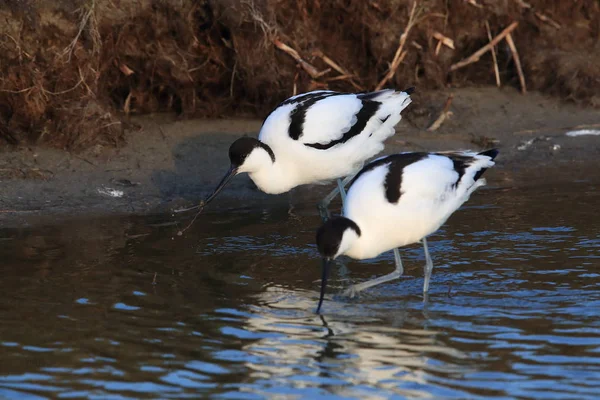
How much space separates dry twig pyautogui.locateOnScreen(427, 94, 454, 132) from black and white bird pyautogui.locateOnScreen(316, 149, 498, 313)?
3.19m

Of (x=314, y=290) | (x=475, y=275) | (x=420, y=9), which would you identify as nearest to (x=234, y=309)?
(x=314, y=290)

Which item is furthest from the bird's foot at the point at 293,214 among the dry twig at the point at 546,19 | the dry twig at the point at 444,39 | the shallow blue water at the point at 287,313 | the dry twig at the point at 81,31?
the dry twig at the point at 546,19

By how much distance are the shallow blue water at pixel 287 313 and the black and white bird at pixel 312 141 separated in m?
0.41

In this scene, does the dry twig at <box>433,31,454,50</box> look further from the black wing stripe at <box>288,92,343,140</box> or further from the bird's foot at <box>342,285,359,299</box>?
the bird's foot at <box>342,285,359,299</box>

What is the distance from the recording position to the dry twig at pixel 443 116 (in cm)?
938

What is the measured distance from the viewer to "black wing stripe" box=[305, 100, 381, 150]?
7309 mm

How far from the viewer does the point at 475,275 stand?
20.0ft

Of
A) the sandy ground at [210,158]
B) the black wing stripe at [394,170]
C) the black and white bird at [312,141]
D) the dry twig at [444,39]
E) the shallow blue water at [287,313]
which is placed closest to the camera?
the shallow blue water at [287,313]

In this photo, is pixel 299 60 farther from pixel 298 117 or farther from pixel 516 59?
pixel 516 59

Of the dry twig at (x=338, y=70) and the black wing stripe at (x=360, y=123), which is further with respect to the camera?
the dry twig at (x=338, y=70)

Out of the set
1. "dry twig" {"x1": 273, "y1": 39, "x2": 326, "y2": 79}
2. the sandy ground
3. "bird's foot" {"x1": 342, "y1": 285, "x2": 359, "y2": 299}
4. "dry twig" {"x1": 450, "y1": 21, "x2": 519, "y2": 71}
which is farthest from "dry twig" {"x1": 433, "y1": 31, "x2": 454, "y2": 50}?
"bird's foot" {"x1": 342, "y1": 285, "x2": 359, "y2": 299}

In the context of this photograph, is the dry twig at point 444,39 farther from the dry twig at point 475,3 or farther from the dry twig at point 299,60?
the dry twig at point 299,60

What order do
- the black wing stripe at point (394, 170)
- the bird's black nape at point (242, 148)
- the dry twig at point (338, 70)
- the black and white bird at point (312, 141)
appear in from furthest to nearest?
the dry twig at point (338, 70), the black and white bird at point (312, 141), the bird's black nape at point (242, 148), the black wing stripe at point (394, 170)

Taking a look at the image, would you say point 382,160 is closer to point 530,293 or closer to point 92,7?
point 530,293
